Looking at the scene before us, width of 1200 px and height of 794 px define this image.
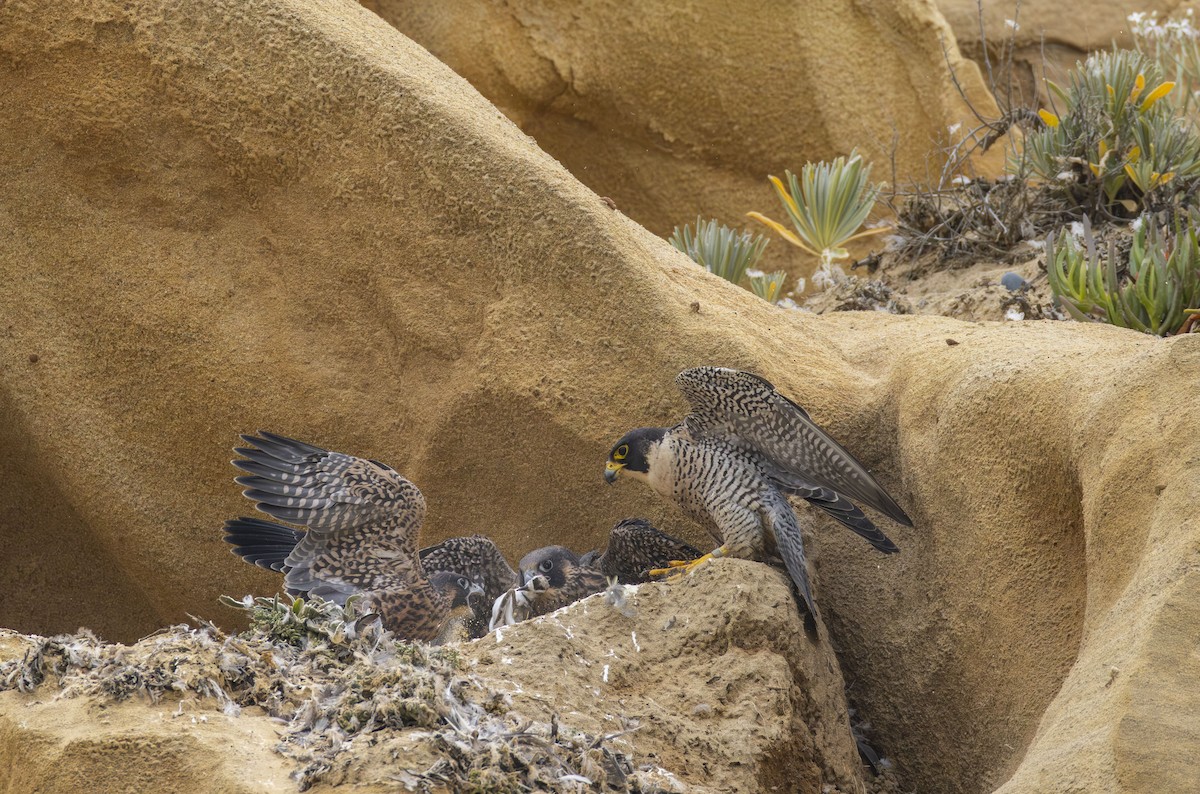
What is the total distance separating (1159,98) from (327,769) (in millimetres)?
6016

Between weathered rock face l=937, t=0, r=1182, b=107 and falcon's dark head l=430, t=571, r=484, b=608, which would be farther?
weathered rock face l=937, t=0, r=1182, b=107

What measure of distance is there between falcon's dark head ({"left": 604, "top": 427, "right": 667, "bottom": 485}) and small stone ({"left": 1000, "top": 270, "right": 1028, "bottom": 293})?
266cm

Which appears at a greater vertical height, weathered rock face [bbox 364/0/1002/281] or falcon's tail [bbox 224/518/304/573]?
weathered rock face [bbox 364/0/1002/281]

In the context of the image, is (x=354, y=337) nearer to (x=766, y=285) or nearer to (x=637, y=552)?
(x=637, y=552)

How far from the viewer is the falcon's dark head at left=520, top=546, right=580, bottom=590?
542cm

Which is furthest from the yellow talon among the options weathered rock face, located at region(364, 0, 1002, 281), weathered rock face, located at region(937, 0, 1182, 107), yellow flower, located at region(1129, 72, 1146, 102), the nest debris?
weathered rock face, located at region(937, 0, 1182, 107)

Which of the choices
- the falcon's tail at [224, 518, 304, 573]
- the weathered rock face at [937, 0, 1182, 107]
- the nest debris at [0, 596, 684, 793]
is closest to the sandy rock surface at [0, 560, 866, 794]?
the nest debris at [0, 596, 684, 793]

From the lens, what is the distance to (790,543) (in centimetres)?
503

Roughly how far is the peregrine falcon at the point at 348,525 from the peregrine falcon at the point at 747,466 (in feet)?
2.74

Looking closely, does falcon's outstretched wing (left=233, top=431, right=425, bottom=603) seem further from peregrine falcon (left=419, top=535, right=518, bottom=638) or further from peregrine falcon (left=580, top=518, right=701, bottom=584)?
peregrine falcon (left=580, top=518, right=701, bottom=584)

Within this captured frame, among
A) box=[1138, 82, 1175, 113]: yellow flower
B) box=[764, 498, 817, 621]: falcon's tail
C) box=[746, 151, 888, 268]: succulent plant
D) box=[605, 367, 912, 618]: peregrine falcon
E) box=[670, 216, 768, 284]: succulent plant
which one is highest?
box=[1138, 82, 1175, 113]: yellow flower

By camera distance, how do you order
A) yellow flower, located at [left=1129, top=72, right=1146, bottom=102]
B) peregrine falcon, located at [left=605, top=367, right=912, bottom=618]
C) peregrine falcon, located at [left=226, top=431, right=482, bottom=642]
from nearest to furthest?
peregrine falcon, located at [left=605, top=367, right=912, bottom=618] → peregrine falcon, located at [left=226, top=431, right=482, bottom=642] → yellow flower, located at [left=1129, top=72, right=1146, bottom=102]

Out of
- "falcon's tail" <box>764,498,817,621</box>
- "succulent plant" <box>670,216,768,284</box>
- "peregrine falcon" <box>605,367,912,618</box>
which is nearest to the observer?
"falcon's tail" <box>764,498,817,621</box>

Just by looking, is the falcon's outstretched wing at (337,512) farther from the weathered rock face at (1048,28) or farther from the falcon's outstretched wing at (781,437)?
the weathered rock face at (1048,28)
